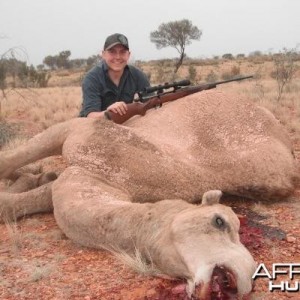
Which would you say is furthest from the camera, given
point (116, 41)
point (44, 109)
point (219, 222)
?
point (44, 109)

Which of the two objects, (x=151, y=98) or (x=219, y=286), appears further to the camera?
(x=151, y=98)

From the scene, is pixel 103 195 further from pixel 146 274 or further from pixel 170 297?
pixel 170 297

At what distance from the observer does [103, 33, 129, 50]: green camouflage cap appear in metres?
6.47

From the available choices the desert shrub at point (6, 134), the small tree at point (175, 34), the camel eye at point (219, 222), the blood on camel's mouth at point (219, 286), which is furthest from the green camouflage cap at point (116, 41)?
the small tree at point (175, 34)

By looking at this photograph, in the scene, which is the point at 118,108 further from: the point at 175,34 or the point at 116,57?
the point at 175,34

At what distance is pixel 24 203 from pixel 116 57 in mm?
2560

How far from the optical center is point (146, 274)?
10.3ft

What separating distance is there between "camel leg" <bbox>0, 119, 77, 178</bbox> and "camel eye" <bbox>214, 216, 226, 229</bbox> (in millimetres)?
Result: 2810

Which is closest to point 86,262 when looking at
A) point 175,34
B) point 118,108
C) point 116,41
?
point 118,108

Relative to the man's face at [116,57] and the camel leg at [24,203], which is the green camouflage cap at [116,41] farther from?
the camel leg at [24,203]

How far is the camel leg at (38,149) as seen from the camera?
16.5 feet

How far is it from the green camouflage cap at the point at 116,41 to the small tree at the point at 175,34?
33.8 m

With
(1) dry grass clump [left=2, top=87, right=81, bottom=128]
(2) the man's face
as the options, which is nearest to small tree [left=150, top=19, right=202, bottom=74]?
(1) dry grass clump [left=2, top=87, right=81, bottom=128]

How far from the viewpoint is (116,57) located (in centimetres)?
660
